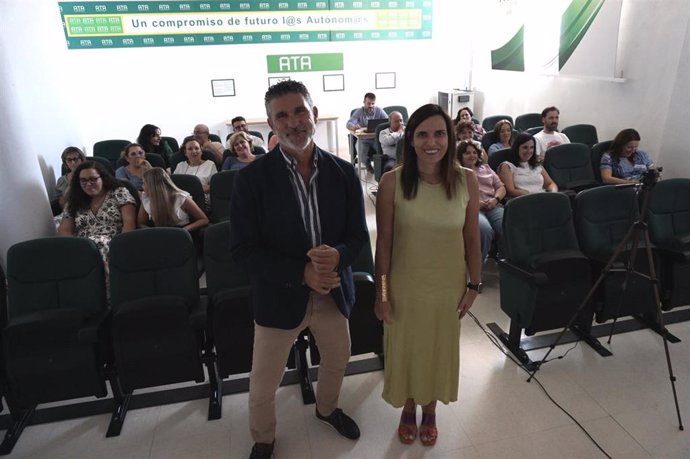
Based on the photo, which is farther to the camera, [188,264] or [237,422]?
[188,264]

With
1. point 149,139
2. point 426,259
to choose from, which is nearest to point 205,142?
point 149,139

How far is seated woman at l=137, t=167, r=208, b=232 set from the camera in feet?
10.4

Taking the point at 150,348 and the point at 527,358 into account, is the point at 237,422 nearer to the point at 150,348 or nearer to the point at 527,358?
the point at 150,348

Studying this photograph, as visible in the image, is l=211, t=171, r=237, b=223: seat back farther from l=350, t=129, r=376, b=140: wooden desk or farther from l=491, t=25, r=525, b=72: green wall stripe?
l=491, t=25, r=525, b=72: green wall stripe

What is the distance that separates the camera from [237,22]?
7648mm

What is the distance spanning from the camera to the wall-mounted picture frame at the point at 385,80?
8.49 metres

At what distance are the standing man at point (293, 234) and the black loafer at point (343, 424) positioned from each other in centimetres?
43

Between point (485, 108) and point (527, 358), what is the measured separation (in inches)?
249

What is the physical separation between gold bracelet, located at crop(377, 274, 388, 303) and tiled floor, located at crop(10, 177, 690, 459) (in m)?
0.78

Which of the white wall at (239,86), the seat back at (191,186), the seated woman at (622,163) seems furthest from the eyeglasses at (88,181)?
the seated woman at (622,163)

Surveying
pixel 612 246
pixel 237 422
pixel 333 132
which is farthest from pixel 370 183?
pixel 237 422

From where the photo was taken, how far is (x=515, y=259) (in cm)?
267

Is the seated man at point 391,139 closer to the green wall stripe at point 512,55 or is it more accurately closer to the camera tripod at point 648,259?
the green wall stripe at point 512,55

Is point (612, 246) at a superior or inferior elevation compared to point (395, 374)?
superior
